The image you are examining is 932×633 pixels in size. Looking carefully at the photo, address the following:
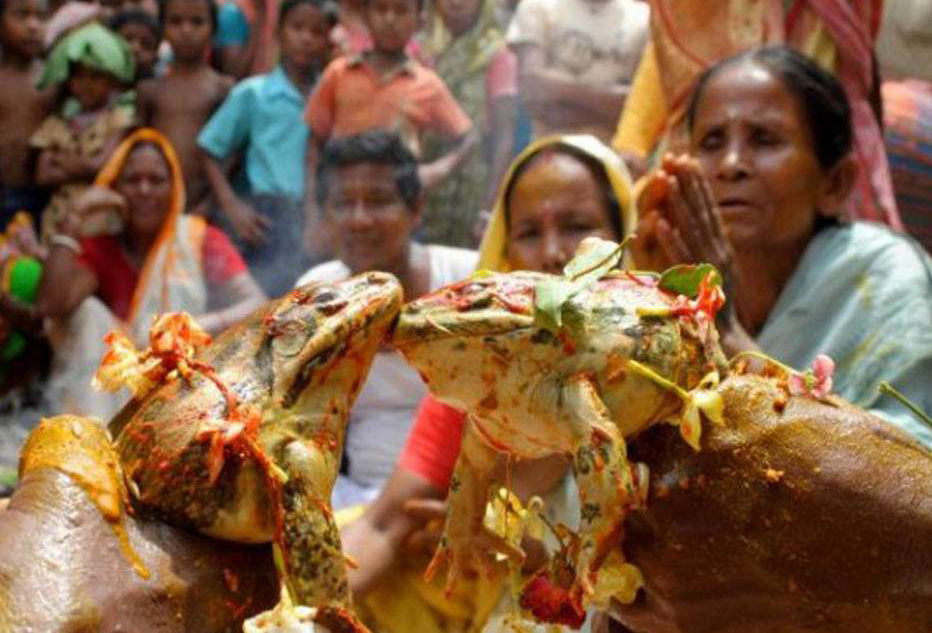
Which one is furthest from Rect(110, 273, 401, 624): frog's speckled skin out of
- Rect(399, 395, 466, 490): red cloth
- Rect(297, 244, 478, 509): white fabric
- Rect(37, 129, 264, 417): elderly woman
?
Rect(37, 129, 264, 417): elderly woman

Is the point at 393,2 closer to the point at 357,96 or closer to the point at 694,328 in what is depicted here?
the point at 357,96

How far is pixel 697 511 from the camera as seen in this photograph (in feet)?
4.06

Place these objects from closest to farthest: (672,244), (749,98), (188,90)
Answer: (672,244) → (749,98) → (188,90)

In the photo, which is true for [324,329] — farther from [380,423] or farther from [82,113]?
[82,113]

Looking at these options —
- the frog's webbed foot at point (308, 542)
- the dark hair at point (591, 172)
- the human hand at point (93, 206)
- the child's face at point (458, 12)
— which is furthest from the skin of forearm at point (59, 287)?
the frog's webbed foot at point (308, 542)

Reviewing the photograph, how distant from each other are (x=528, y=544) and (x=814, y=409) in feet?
2.18

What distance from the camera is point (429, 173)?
172 inches

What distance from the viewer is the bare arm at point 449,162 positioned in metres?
4.38

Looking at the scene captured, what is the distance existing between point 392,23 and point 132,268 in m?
1.01

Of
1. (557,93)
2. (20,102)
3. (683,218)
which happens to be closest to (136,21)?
(20,102)

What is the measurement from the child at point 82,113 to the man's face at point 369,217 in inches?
49.8

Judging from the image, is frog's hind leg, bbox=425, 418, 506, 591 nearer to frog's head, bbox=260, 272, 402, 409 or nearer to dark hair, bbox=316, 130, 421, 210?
frog's head, bbox=260, 272, 402, 409

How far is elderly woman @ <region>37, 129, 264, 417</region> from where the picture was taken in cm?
434

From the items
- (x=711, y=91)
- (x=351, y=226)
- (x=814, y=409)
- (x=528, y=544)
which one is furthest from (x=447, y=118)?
(x=814, y=409)
